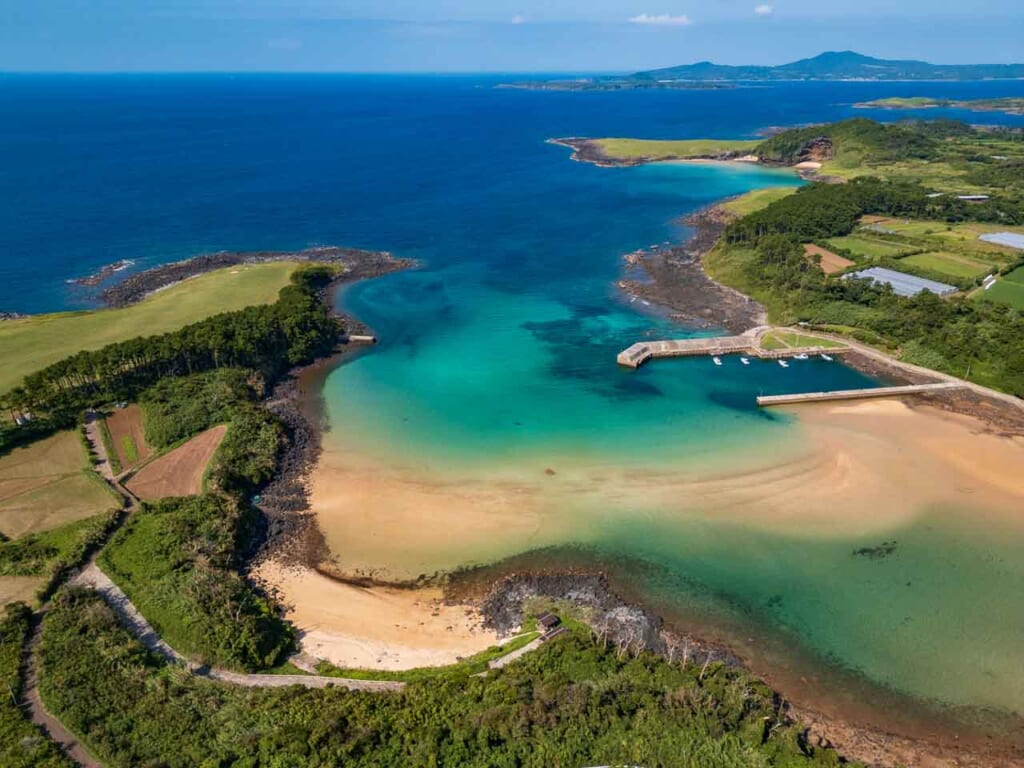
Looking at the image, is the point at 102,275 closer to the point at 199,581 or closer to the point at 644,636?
the point at 199,581

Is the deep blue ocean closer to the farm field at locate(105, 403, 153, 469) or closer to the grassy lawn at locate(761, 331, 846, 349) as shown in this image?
the grassy lawn at locate(761, 331, 846, 349)

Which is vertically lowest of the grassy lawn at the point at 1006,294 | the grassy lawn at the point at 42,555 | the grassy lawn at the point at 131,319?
the grassy lawn at the point at 42,555

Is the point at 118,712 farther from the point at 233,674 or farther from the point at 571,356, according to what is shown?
the point at 571,356

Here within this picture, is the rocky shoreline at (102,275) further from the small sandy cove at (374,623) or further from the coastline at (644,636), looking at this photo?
the small sandy cove at (374,623)

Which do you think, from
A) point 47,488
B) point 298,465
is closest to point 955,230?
point 298,465

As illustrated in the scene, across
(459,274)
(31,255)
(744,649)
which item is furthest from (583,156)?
(744,649)

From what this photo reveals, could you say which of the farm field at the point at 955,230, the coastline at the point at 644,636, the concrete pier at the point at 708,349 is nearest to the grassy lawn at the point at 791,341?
the concrete pier at the point at 708,349
